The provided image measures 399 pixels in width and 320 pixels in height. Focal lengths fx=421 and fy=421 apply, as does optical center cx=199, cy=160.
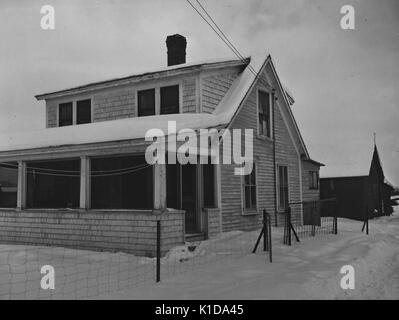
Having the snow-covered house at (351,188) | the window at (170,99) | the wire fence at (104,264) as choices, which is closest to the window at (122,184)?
the wire fence at (104,264)

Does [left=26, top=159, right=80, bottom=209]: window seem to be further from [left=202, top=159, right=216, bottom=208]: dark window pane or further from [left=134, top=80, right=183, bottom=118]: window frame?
[left=202, top=159, right=216, bottom=208]: dark window pane

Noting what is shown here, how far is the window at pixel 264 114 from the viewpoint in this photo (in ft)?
54.2

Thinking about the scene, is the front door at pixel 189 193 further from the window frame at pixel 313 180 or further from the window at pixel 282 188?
the window frame at pixel 313 180

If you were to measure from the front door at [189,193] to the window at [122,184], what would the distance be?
1112 mm

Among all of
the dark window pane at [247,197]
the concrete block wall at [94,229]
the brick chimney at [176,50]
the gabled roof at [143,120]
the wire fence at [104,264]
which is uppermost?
the brick chimney at [176,50]

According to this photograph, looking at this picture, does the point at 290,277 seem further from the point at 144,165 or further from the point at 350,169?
the point at 350,169

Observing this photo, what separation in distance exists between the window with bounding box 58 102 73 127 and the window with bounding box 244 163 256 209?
316 inches

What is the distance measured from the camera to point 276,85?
17453 millimetres

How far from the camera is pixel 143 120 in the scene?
13.8m

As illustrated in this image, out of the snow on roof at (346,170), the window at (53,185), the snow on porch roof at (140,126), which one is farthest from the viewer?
the snow on roof at (346,170)

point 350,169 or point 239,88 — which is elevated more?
point 239,88

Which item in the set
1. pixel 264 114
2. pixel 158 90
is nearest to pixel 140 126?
pixel 158 90

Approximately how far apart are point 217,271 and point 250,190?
713 centimetres
